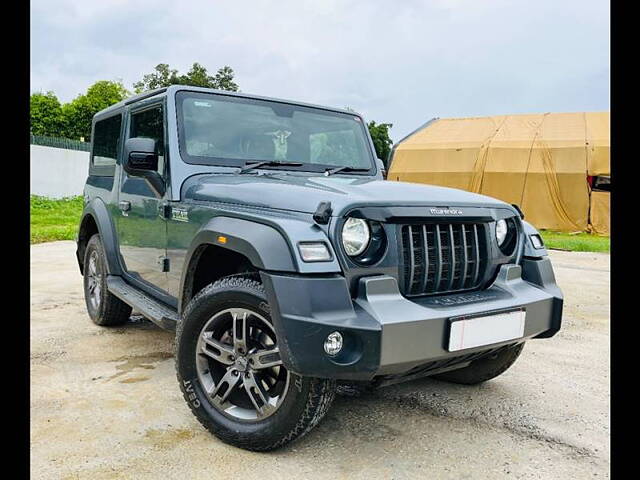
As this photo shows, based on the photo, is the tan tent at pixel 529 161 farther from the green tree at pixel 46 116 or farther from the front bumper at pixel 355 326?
the green tree at pixel 46 116

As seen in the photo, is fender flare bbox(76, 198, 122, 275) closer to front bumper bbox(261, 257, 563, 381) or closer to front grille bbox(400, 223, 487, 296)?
front bumper bbox(261, 257, 563, 381)

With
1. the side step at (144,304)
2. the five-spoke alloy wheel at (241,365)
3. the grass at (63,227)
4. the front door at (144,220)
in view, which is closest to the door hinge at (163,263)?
the front door at (144,220)

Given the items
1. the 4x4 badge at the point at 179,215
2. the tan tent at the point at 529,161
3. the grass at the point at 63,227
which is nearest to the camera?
the 4x4 badge at the point at 179,215

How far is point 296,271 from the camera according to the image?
243 centimetres

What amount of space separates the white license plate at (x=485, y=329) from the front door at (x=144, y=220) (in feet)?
6.59

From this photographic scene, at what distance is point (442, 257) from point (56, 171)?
21.0 metres

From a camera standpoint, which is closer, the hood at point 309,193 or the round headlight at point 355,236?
the round headlight at point 355,236

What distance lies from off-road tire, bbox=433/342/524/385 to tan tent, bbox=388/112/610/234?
17.0 m

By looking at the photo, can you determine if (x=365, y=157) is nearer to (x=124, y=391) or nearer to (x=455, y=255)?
(x=455, y=255)

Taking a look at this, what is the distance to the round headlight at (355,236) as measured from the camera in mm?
2596

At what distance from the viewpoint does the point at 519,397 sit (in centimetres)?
366

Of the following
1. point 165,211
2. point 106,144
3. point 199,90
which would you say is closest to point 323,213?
point 165,211

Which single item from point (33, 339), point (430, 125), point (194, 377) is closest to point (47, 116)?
point (430, 125)

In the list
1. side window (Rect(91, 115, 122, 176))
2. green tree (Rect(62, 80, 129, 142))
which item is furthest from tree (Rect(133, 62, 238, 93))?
side window (Rect(91, 115, 122, 176))
